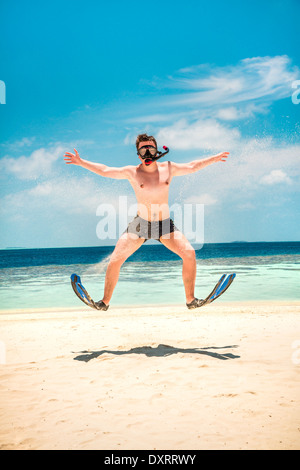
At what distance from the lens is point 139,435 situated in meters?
3.23

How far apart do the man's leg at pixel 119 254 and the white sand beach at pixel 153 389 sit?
1180 mm

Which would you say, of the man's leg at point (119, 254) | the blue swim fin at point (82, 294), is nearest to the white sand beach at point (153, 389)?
the blue swim fin at point (82, 294)

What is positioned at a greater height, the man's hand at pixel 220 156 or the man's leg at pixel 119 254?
the man's hand at pixel 220 156

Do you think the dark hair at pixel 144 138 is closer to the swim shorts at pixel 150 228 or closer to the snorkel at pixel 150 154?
the snorkel at pixel 150 154

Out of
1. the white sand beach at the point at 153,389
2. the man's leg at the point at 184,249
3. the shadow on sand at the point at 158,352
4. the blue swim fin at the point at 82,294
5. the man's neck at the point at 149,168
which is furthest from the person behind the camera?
the shadow on sand at the point at 158,352

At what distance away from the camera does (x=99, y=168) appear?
5.55 meters

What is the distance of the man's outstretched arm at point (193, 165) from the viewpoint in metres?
5.84

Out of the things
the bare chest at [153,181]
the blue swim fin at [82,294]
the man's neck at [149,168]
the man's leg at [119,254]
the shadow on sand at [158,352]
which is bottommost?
the shadow on sand at [158,352]

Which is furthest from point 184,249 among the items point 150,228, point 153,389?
point 153,389

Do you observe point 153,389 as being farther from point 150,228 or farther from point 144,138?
point 144,138

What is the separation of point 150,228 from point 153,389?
7.51 ft
